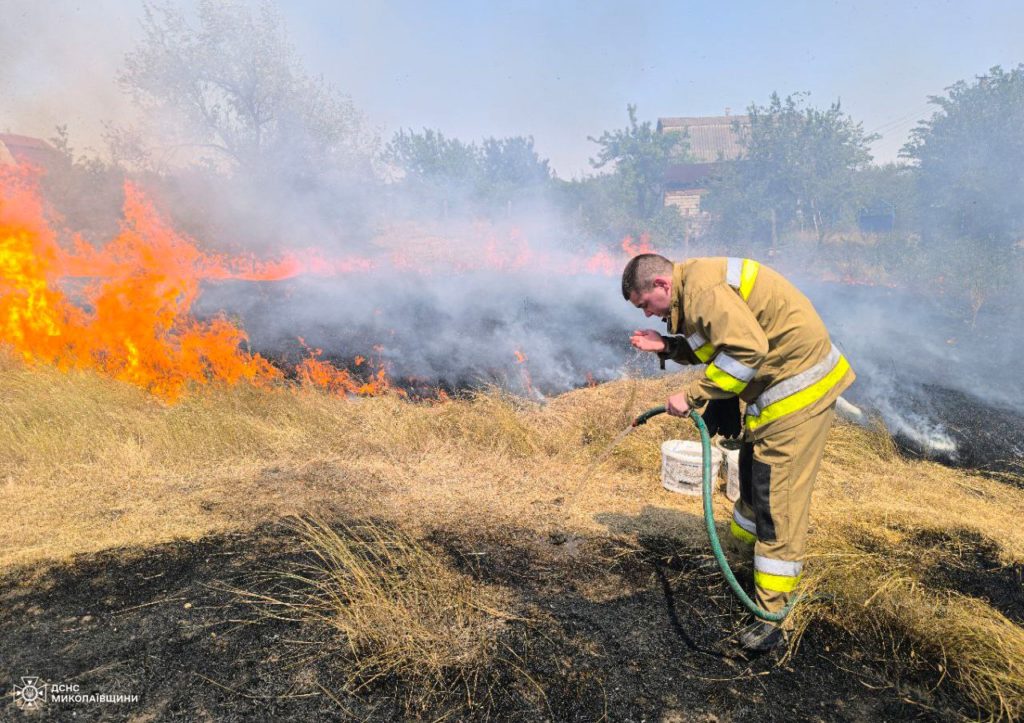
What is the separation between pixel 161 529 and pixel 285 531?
3.23 ft

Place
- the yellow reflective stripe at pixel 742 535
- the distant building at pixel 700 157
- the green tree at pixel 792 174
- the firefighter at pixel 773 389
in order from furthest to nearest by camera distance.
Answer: the distant building at pixel 700 157
the green tree at pixel 792 174
the yellow reflective stripe at pixel 742 535
the firefighter at pixel 773 389

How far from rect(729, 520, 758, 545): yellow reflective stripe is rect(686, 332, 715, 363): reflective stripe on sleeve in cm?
125

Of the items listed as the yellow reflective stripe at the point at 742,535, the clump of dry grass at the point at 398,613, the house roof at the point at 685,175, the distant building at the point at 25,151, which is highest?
the distant building at the point at 25,151

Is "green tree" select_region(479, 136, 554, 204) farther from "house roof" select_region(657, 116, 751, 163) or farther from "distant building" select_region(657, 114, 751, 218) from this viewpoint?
"house roof" select_region(657, 116, 751, 163)

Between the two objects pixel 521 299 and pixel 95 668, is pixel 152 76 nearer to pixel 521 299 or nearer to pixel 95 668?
pixel 521 299

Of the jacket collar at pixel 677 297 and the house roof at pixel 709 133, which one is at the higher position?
the house roof at pixel 709 133

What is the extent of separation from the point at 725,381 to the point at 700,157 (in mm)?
50380

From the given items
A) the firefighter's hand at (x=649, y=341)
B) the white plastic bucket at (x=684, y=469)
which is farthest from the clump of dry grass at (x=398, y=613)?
the white plastic bucket at (x=684, y=469)

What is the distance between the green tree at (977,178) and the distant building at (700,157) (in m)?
10.3

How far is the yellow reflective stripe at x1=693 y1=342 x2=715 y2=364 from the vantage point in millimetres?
2836

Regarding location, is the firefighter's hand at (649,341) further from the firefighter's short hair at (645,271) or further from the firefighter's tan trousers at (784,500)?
the firefighter's tan trousers at (784,500)

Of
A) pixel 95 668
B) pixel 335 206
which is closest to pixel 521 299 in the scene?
pixel 95 668

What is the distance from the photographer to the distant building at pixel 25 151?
1827 cm

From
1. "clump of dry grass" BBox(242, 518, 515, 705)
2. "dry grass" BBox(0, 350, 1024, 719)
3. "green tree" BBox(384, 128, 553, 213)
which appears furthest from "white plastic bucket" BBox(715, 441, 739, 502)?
"green tree" BBox(384, 128, 553, 213)
